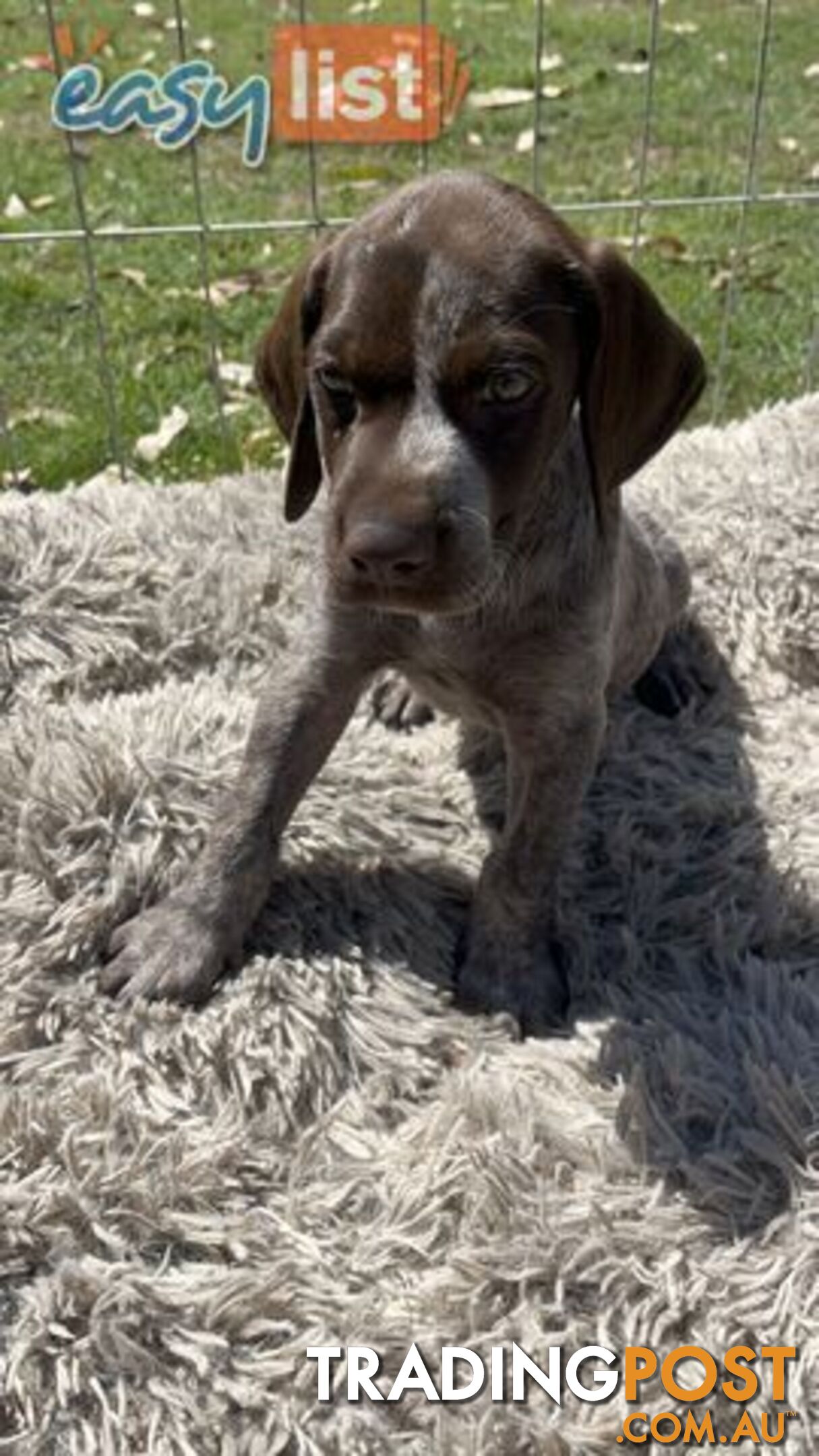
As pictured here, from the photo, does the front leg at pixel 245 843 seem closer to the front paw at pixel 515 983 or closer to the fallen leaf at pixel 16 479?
the front paw at pixel 515 983

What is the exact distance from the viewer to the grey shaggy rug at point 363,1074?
6.13ft

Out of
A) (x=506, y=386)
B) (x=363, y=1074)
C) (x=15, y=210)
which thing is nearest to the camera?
(x=506, y=386)

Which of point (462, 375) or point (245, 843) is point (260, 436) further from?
point (462, 375)

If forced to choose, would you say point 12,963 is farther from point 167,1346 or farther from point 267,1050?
point 167,1346

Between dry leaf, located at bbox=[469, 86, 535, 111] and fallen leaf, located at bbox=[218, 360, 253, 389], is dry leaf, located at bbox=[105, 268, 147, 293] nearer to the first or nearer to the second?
fallen leaf, located at bbox=[218, 360, 253, 389]

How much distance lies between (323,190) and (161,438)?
232 centimetres

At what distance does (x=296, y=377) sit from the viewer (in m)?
2.34

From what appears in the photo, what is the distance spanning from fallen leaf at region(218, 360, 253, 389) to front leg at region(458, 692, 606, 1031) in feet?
→ 7.93

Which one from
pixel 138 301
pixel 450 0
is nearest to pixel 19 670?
pixel 138 301

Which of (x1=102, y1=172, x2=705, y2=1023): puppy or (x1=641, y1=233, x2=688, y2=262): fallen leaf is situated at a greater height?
(x1=102, y1=172, x2=705, y2=1023): puppy

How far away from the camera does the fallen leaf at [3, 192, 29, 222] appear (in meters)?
5.76

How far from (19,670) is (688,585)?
1.28 meters

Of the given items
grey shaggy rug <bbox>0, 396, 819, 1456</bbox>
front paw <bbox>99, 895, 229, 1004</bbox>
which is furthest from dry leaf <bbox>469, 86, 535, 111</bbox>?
front paw <bbox>99, 895, 229, 1004</bbox>

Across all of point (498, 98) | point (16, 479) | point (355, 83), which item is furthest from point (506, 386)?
point (498, 98)
